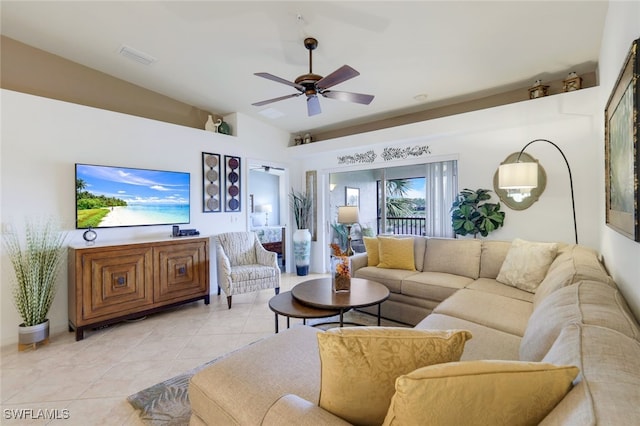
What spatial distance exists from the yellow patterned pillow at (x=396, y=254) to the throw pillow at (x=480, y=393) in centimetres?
287

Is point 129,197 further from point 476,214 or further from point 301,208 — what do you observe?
point 476,214

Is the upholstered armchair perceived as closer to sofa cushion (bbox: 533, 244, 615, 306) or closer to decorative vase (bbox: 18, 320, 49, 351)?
decorative vase (bbox: 18, 320, 49, 351)

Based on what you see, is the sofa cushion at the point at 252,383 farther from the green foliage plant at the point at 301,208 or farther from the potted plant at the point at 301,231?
the green foliage plant at the point at 301,208

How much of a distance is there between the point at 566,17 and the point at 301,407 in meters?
3.49

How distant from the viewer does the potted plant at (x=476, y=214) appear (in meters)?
3.72

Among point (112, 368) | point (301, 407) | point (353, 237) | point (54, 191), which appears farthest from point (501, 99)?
point (54, 191)

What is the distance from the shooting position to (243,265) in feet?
14.4

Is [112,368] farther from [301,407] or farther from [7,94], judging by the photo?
[7,94]

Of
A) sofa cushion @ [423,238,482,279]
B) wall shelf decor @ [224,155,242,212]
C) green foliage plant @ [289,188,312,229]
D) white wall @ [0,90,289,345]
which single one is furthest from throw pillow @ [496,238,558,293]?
white wall @ [0,90,289,345]

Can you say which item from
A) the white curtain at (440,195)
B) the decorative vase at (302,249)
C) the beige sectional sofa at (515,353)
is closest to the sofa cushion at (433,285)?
the beige sectional sofa at (515,353)

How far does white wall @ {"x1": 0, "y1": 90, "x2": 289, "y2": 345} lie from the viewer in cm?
295

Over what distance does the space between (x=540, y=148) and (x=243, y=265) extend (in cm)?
426

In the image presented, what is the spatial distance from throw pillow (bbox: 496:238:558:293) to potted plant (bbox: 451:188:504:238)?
768mm

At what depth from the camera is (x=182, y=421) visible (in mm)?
1826
